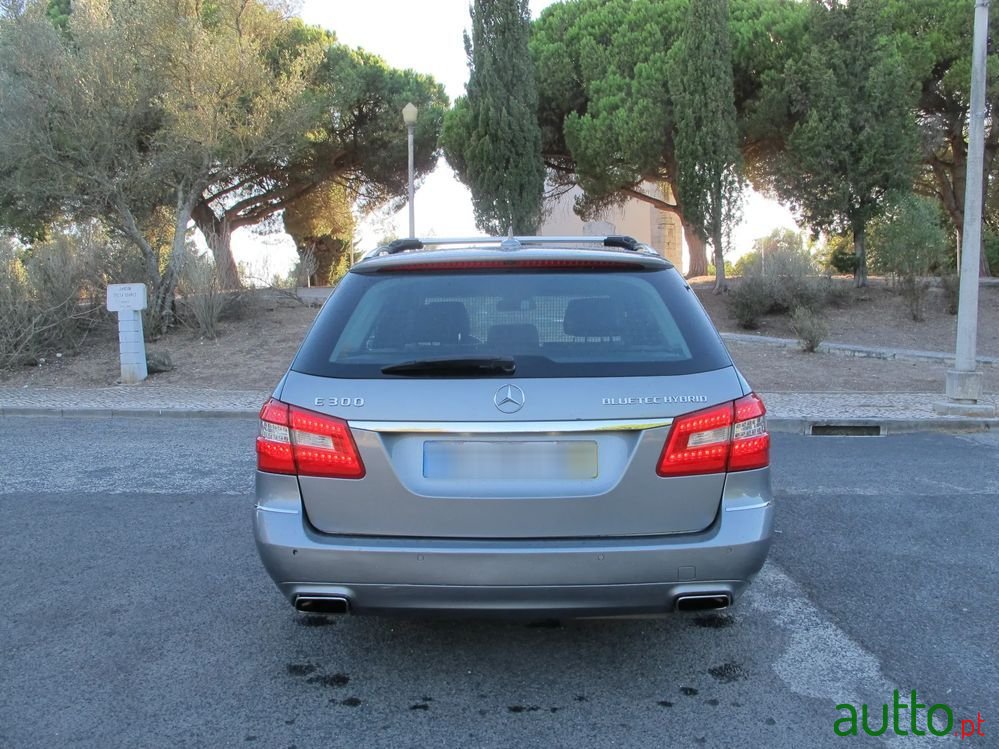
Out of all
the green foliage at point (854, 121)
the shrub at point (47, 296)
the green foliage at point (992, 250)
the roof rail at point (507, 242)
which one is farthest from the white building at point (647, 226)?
the roof rail at point (507, 242)

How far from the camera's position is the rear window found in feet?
10.1

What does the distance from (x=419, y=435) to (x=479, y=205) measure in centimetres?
1852

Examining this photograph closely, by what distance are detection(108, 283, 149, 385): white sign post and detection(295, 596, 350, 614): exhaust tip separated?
1133 cm

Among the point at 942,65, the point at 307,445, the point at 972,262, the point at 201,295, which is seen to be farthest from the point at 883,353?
the point at 307,445

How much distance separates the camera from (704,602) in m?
3.03

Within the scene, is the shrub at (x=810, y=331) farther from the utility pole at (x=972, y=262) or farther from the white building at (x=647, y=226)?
the white building at (x=647, y=226)

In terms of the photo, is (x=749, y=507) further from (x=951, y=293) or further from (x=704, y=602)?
(x=951, y=293)

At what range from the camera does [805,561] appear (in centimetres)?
485

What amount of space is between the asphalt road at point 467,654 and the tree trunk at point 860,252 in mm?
15735

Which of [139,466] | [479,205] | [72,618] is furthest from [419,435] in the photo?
[479,205]

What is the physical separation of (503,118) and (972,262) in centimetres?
1222

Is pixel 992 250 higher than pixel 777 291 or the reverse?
higher

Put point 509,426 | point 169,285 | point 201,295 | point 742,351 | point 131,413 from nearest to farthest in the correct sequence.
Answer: point 509,426 < point 131,413 < point 742,351 < point 201,295 < point 169,285

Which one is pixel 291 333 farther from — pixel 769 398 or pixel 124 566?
pixel 124 566
